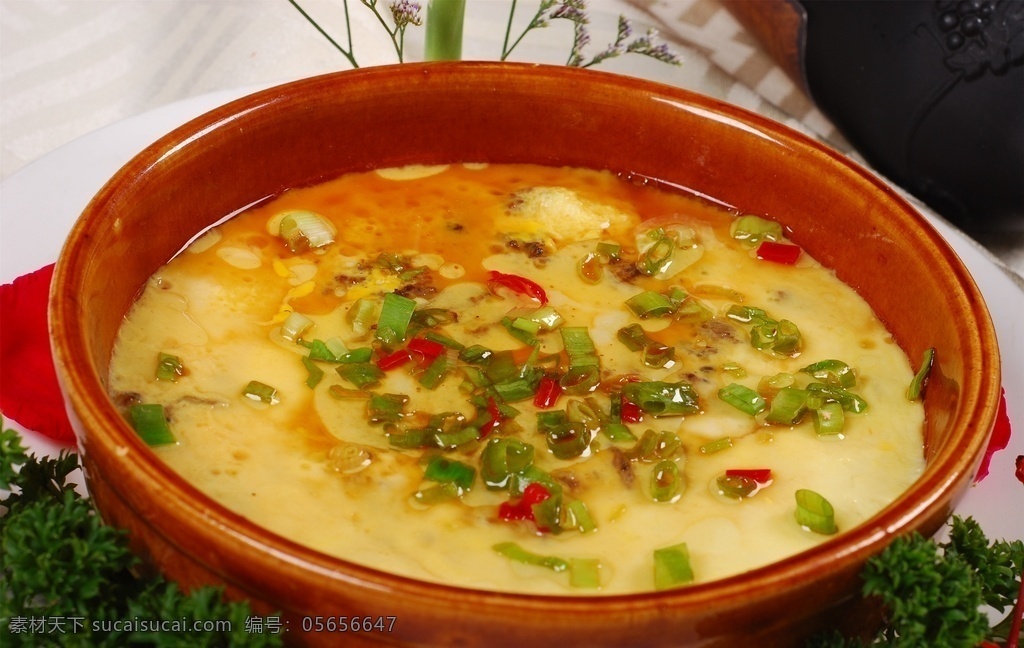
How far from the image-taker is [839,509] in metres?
2.16

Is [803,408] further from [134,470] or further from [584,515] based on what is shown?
[134,470]

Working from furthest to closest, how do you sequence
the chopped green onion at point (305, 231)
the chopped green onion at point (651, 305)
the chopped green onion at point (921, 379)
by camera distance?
the chopped green onion at point (305, 231)
the chopped green onion at point (651, 305)
the chopped green onion at point (921, 379)

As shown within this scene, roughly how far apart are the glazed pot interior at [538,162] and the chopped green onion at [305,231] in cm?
16

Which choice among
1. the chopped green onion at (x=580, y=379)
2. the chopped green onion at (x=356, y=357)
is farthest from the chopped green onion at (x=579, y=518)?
the chopped green onion at (x=356, y=357)

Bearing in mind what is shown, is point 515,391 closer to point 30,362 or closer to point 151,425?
point 151,425

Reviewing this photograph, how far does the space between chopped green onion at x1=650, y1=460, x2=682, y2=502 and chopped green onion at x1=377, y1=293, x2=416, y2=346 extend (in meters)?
0.62

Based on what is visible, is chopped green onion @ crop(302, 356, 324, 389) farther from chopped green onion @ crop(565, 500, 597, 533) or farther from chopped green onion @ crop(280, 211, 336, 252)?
chopped green onion @ crop(565, 500, 597, 533)

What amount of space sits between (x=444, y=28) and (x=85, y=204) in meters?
1.07

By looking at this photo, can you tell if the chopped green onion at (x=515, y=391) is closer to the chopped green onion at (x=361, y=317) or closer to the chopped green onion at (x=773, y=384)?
the chopped green onion at (x=361, y=317)

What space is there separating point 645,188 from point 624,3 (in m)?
1.81

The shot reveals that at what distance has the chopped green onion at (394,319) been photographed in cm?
243

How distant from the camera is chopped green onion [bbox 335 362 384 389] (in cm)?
231

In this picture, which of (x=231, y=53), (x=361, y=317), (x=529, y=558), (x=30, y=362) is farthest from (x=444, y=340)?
(x=231, y=53)

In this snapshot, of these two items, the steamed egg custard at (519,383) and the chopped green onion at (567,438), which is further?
the chopped green onion at (567,438)
